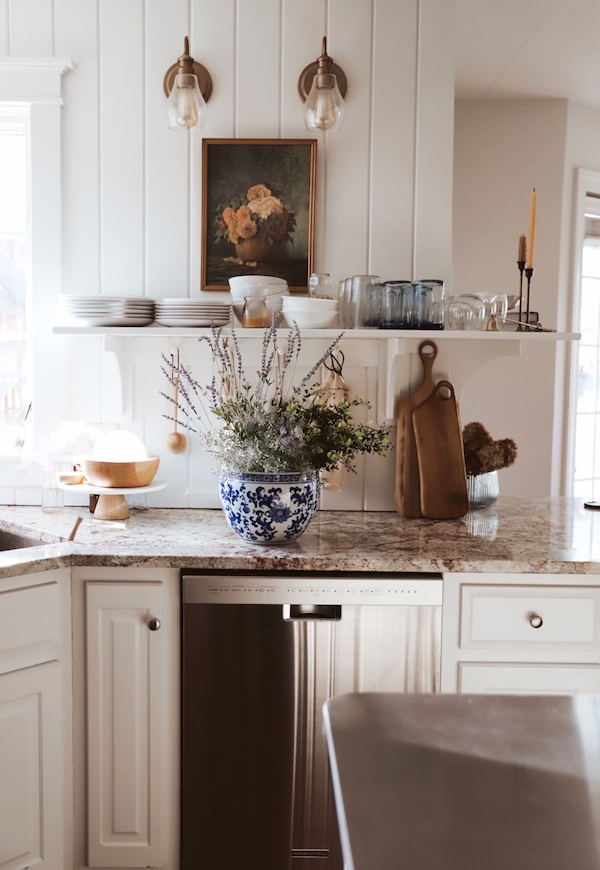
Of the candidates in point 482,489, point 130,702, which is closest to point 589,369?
point 482,489

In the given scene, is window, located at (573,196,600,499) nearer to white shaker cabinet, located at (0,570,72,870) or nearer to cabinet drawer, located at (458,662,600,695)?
cabinet drawer, located at (458,662,600,695)

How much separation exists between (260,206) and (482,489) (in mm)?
1138

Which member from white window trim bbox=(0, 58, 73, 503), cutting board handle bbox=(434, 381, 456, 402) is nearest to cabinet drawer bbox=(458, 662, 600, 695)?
cutting board handle bbox=(434, 381, 456, 402)

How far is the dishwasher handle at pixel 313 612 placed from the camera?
1853 millimetres

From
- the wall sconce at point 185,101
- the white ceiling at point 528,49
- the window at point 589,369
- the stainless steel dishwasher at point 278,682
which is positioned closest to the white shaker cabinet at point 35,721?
the stainless steel dishwasher at point 278,682

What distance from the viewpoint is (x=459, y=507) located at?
7.71ft

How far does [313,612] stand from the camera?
6.13 feet

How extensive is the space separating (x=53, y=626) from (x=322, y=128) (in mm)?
1484

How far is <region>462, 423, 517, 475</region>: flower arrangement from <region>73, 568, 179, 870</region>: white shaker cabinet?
3.49 feet

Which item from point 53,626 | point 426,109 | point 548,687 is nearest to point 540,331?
point 426,109

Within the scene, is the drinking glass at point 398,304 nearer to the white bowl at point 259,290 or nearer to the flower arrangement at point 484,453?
the white bowl at point 259,290

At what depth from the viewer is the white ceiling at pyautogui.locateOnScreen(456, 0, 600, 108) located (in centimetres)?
279

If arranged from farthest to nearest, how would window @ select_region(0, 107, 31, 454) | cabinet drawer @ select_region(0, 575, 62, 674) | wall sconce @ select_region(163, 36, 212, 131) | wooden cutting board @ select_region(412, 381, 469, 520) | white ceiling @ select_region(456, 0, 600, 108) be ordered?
white ceiling @ select_region(456, 0, 600, 108) < window @ select_region(0, 107, 31, 454) < wooden cutting board @ select_region(412, 381, 469, 520) < wall sconce @ select_region(163, 36, 212, 131) < cabinet drawer @ select_region(0, 575, 62, 674)

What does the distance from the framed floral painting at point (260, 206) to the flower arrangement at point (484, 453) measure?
2.36 feet
